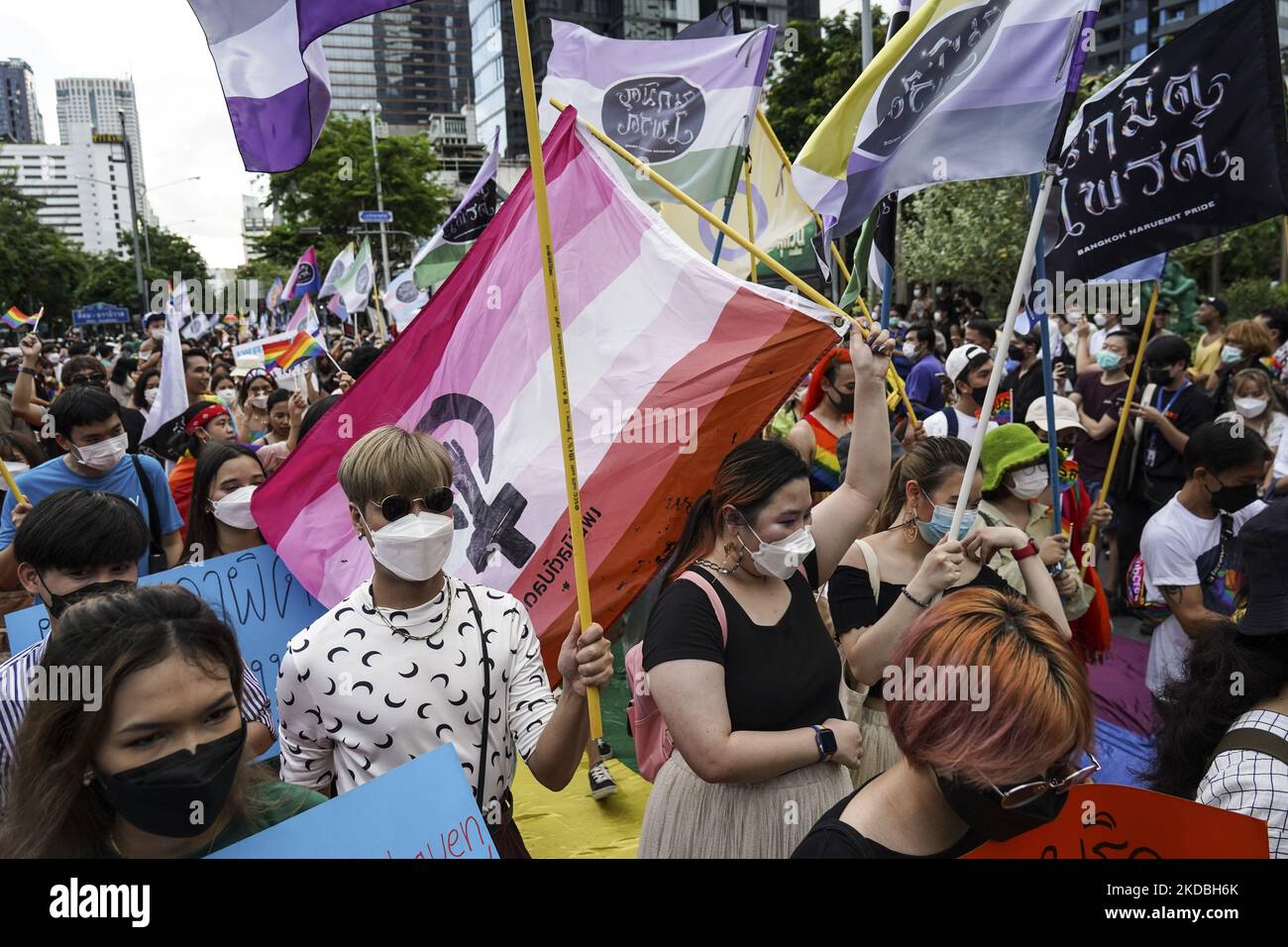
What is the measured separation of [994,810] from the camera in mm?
1783

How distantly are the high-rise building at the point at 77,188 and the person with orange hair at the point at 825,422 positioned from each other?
191 meters

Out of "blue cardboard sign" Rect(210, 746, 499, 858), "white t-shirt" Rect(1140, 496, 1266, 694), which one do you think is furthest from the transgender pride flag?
"white t-shirt" Rect(1140, 496, 1266, 694)

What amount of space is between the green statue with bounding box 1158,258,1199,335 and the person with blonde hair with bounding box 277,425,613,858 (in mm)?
15374

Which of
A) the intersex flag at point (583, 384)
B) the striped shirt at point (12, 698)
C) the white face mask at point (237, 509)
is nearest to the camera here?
the striped shirt at point (12, 698)

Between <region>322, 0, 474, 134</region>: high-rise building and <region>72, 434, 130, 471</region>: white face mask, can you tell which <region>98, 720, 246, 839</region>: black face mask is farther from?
<region>322, 0, 474, 134</region>: high-rise building

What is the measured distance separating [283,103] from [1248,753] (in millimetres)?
2815

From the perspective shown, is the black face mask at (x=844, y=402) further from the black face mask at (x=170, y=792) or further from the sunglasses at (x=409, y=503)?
the black face mask at (x=170, y=792)

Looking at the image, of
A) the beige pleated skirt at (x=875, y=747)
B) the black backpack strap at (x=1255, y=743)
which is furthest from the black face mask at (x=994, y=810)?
the beige pleated skirt at (x=875, y=747)

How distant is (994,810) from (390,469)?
1.67 meters

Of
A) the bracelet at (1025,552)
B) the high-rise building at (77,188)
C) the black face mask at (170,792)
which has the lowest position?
the bracelet at (1025,552)

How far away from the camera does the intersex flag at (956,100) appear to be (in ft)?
11.3

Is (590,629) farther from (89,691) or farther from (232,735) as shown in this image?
(89,691)

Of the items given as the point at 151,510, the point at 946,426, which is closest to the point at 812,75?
the point at 946,426

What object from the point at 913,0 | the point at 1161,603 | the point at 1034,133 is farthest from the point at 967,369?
the point at 1034,133
